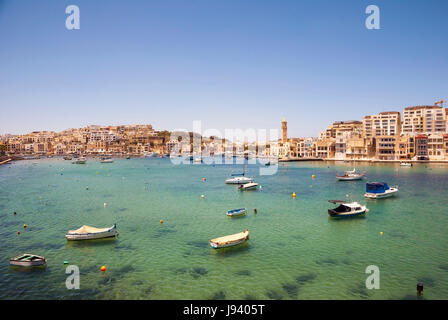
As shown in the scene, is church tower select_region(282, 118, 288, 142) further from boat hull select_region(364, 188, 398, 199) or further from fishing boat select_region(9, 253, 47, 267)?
fishing boat select_region(9, 253, 47, 267)

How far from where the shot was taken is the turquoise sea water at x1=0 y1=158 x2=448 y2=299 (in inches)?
669

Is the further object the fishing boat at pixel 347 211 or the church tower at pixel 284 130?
the church tower at pixel 284 130

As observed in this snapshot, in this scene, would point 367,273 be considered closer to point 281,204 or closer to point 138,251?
point 138,251

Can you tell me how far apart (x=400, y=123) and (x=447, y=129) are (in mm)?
24679

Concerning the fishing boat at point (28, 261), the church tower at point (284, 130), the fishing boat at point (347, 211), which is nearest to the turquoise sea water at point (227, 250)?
the fishing boat at point (28, 261)

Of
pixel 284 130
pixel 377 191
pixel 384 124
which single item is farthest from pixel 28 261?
pixel 384 124

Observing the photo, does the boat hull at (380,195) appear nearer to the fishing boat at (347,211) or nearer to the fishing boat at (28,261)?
the fishing boat at (347,211)

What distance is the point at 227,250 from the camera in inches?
904

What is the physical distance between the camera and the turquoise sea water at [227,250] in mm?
17000

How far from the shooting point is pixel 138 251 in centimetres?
2289

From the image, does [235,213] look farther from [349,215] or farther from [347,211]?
[349,215]
